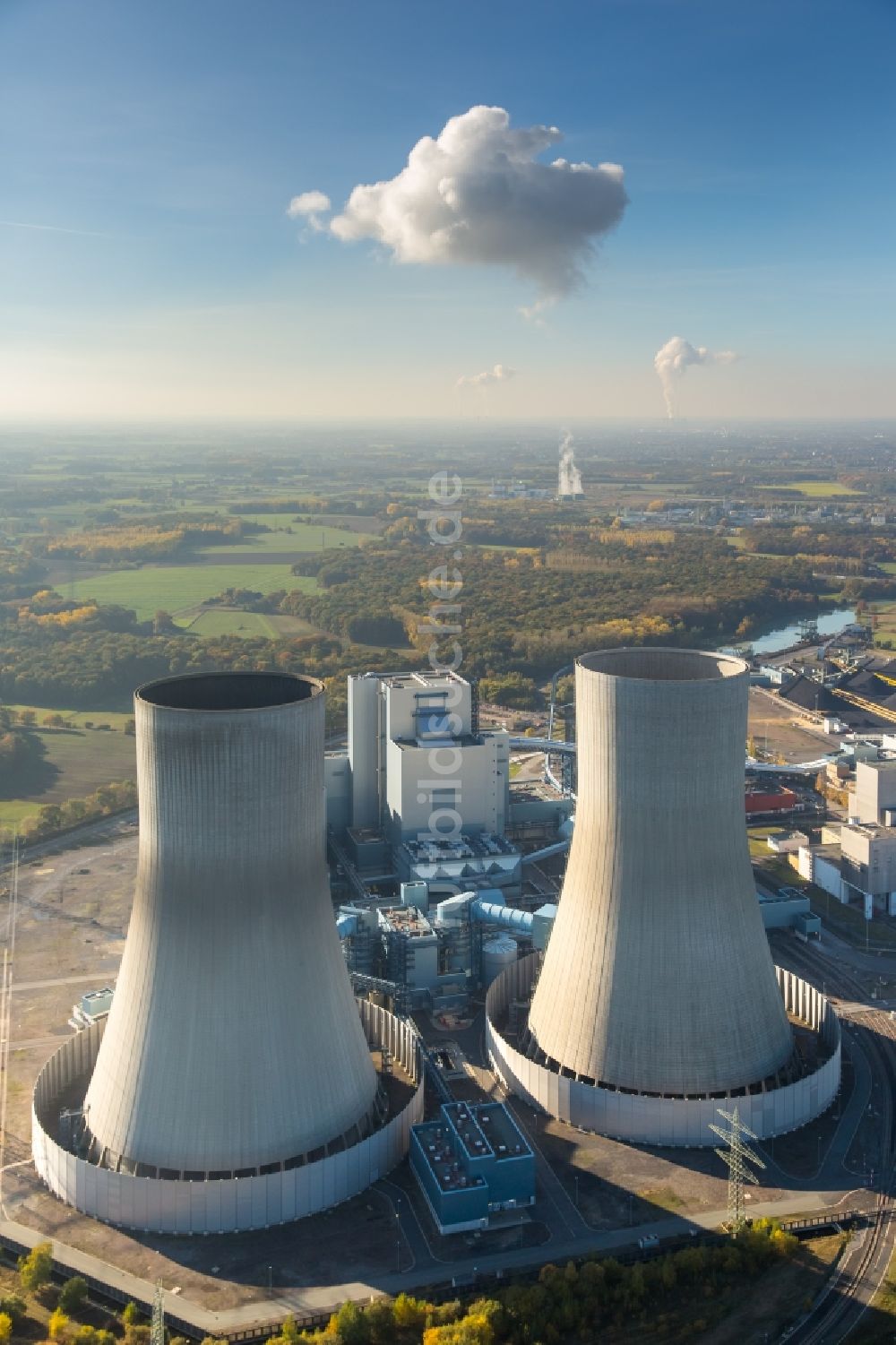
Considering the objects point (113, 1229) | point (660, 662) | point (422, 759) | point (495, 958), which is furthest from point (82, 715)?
point (113, 1229)

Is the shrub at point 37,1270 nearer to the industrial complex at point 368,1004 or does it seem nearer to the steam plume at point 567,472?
the industrial complex at point 368,1004

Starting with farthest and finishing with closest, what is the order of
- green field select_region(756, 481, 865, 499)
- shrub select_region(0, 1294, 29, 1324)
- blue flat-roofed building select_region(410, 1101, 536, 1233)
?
green field select_region(756, 481, 865, 499) < blue flat-roofed building select_region(410, 1101, 536, 1233) < shrub select_region(0, 1294, 29, 1324)

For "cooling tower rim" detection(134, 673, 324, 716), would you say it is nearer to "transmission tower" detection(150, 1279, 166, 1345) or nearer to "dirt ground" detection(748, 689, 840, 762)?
"transmission tower" detection(150, 1279, 166, 1345)

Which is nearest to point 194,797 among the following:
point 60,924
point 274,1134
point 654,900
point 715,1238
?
point 274,1134

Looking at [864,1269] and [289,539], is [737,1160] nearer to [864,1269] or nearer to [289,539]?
[864,1269]

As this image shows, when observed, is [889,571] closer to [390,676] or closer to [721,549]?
[721,549]

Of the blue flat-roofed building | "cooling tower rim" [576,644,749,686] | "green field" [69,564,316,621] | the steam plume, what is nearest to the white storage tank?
the blue flat-roofed building
